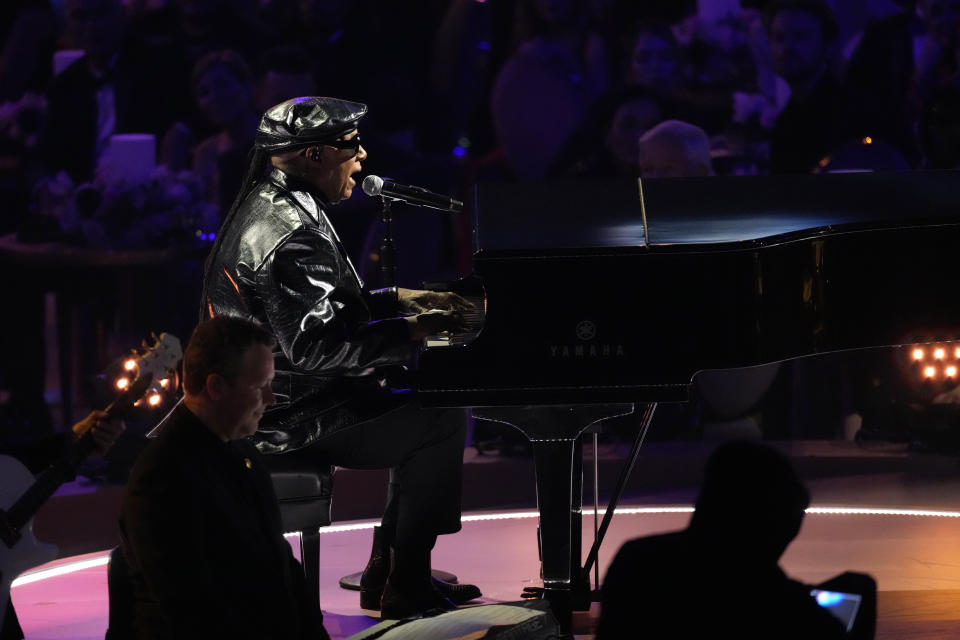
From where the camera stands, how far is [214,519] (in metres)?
2.47

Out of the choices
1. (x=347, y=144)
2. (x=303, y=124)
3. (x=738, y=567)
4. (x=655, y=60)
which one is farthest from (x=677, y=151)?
(x=738, y=567)

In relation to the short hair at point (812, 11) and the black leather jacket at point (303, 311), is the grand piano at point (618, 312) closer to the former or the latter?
the black leather jacket at point (303, 311)

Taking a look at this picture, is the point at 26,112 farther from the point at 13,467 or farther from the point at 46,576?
the point at 13,467

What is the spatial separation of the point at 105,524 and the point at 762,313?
11.9ft

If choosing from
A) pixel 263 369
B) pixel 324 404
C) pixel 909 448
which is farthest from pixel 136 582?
pixel 909 448

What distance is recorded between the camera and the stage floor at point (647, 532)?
166 inches

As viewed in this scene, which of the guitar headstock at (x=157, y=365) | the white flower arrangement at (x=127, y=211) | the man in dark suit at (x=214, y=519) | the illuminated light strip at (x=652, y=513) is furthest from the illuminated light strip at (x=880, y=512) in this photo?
the man in dark suit at (x=214, y=519)

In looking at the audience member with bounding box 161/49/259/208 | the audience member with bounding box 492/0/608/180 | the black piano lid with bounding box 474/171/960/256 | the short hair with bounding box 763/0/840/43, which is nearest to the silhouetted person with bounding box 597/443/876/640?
the black piano lid with bounding box 474/171/960/256

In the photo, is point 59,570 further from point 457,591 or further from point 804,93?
point 804,93

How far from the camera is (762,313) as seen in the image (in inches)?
143

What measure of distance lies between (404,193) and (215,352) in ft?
5.37

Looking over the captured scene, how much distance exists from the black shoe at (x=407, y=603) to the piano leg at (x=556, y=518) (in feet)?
1.44

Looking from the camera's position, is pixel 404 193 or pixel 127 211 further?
pixel 127 211

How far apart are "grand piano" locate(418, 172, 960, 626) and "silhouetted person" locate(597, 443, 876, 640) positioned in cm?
158
